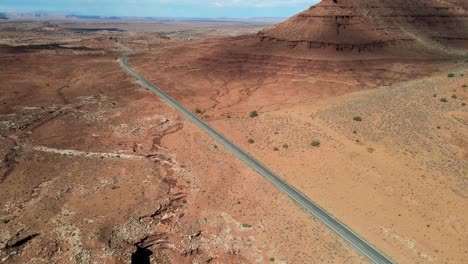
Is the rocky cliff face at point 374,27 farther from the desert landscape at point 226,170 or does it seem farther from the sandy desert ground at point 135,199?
the sandy desert ground at point 135,199

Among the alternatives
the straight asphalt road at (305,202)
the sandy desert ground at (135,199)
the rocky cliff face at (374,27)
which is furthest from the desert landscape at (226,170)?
the rocky cliff face at (374,27)

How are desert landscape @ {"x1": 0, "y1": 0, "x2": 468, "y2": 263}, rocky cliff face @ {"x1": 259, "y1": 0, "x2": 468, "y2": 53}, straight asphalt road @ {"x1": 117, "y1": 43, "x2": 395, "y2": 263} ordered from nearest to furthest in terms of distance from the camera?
straight asphalt road @ {"x1": 117, "y1": 43, "x2": 395, "y2": 263}
desert landscape @ {"x1": 0, "y1": 0, "x2": 468, "y2": 263}
rocky cliff face @ {"x1": 259, "y1": 0, "x2": 468, "y2": 53}

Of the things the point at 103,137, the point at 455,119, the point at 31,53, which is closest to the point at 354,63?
the point at 455,119

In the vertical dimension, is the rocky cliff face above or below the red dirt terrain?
above

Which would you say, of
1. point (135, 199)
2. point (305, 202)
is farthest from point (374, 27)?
point (135, 199)

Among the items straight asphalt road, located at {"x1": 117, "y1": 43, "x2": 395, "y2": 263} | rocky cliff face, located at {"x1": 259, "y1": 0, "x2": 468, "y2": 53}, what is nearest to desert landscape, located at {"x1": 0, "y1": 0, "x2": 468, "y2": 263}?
straight asphalt road, located at {"x1": 117, "y1": 43, "x2": 395, "y2": 263}

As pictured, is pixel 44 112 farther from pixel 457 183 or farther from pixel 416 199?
pixel 457 183

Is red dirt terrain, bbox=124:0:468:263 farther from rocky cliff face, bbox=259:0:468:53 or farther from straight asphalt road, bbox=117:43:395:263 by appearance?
straight asphalt road, bbox=117:43:395:263
